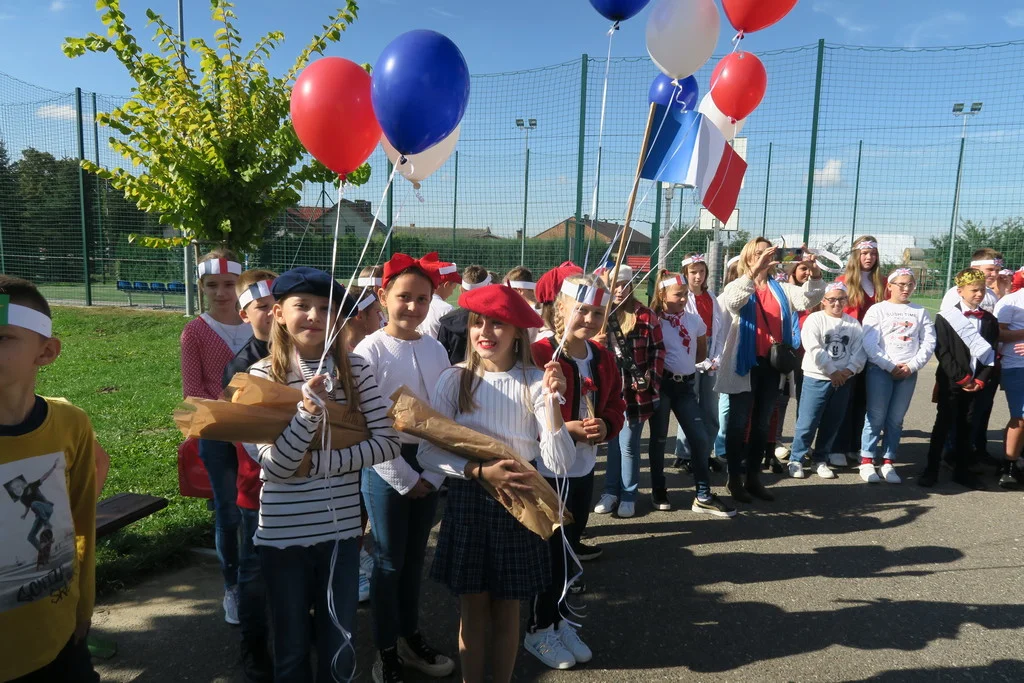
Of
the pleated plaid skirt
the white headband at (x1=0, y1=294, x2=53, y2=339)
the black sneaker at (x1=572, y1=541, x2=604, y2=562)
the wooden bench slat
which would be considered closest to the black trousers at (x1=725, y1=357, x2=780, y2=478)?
the black sneaker at (x1=572, y1=541, x2=604, y2=562)

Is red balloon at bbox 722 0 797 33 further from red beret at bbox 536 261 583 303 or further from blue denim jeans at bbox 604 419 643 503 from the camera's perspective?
blue denim jeans at bbox 604 419 643 503

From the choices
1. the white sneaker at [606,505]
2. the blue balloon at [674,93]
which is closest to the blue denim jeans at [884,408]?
the white sneaker at [606,505]

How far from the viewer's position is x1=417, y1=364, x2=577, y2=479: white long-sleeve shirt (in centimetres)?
249

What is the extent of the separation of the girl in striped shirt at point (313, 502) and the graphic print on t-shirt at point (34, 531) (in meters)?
0.55

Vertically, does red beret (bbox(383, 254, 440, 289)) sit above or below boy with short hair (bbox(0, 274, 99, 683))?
above

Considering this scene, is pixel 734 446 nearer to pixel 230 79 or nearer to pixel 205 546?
pixel 205 546

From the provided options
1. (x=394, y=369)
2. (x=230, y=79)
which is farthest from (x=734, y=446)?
(x=230, y=79)

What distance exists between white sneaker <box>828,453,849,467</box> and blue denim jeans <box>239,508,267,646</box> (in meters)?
5.11

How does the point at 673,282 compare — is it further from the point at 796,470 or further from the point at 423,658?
the point at 423,658

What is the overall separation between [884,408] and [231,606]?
207 inches

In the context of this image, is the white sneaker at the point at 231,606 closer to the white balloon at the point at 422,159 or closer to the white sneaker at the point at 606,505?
the white balloon at the point at 422,159

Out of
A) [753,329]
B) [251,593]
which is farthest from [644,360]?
[251,593]

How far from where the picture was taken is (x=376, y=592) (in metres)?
2.70

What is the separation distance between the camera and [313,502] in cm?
226
